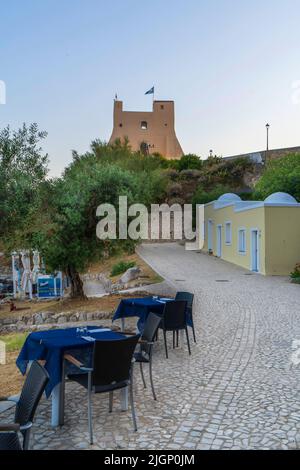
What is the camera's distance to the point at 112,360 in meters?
4.12

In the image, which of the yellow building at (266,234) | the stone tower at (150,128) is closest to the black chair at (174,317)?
the yellow building at (266,234)

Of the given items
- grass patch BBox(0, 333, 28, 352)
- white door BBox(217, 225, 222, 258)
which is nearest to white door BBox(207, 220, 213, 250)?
white door BBox(217, 225, 222, 258)

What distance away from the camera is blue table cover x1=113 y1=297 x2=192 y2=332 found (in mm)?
7844

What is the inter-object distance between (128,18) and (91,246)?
18.9 ft

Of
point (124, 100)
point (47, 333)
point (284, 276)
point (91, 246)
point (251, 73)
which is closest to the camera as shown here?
point (47, 333)

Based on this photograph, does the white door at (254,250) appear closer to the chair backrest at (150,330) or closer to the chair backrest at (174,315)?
the chair backrest at (174,315)

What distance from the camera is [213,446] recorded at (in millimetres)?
3797

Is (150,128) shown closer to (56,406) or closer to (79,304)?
(79,304)

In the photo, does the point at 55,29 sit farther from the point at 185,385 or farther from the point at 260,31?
the point at 185,385

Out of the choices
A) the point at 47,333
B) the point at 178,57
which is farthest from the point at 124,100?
the point at 47,333

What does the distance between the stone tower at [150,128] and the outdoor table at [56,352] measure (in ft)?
237

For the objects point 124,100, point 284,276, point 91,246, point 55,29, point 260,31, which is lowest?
point 284,276

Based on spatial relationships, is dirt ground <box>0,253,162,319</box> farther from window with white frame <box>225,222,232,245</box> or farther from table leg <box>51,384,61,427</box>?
window with white frame <box>225,222,232,245</box>

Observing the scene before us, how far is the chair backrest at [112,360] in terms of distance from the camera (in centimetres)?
405
